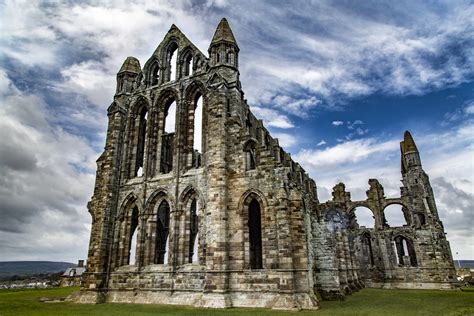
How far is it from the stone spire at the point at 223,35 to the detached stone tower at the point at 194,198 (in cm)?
9

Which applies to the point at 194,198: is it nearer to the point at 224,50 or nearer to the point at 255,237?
the point at 255,237

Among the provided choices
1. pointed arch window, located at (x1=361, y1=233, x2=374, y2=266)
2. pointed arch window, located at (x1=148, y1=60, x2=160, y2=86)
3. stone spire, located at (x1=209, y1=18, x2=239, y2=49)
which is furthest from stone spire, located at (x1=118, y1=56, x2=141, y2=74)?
pointed arch window, located at (x1=361, y1=233, x2=374, y2=266)

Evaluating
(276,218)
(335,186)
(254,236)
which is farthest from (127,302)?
(335,186)

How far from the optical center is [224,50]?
21375 millimetres

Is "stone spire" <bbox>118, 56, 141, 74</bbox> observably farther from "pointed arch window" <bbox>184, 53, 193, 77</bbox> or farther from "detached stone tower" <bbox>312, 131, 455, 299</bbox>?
"detached stone tower" <bbox>312, 131, 455, 299</bbox>

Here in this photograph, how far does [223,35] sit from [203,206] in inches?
467

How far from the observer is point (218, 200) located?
56.4ft

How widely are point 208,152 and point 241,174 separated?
2.49 metres

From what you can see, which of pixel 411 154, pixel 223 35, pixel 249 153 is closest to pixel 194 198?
pixel 249 153

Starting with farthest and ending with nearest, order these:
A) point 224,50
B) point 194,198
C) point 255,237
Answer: point 255,237, point 224,50, point 194,198

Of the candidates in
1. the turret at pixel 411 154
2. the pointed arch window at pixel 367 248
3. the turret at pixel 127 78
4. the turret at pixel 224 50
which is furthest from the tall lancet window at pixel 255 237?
the turret at pixel 411 154

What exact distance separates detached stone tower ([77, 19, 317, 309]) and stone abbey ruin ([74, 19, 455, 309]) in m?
0.07

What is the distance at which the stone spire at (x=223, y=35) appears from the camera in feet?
71.2

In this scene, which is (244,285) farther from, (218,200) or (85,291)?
(85,291)
